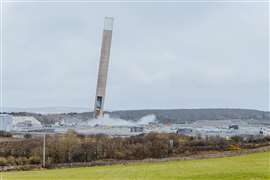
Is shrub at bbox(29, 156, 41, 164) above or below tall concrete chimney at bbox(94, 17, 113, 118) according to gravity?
below

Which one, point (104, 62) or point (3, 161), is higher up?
point (104, 62)

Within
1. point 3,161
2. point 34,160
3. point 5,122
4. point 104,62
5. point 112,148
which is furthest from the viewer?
point 5,122

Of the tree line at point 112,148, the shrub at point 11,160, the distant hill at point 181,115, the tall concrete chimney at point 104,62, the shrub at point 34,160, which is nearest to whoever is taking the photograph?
the shrub at point 11,160

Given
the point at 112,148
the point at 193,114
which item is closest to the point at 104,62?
the point at 112,148

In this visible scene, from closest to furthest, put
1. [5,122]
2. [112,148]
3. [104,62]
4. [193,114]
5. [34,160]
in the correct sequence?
1. [34,160]
2. [112,148]
3. [104,62]
4. [5,122]
5. [193,114]

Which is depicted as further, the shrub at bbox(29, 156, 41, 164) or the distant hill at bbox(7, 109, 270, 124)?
the distant hill at bbox(7, 109, 270, 124)

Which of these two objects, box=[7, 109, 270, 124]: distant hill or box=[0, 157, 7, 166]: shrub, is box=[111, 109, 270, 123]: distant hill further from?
box=[0, 157, 7, 166]: shrub

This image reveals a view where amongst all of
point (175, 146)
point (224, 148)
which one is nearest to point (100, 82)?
point (175, 146)

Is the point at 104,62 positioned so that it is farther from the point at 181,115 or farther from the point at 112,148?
the point at 181,115

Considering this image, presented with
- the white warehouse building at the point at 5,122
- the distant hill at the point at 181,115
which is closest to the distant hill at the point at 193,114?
the distant hill at the point at 181,115

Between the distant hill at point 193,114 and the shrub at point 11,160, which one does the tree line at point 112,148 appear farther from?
the distant hill at point 193,114

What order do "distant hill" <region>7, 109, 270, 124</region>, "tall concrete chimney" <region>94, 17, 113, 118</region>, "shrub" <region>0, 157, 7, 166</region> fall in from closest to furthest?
"shrub" <region>0, 157, 7, 166</region>, "tall concrete chimney" <region>94, 17, 113, 118</region>, "distant hill" <region>7, 109, 270, 124</region>

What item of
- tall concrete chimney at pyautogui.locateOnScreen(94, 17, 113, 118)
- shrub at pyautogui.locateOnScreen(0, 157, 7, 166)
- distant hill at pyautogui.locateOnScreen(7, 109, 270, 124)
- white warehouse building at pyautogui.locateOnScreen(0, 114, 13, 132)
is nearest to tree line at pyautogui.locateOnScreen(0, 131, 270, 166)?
shrub at pyautogui.locateOnScreen(0, 157, 7, 166)

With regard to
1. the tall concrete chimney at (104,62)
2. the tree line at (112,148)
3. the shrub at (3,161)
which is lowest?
the shrub at (3,161)
